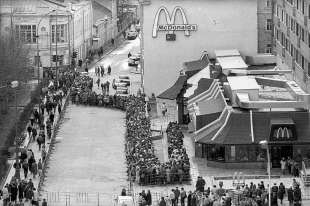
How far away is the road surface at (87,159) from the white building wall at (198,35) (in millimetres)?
6168

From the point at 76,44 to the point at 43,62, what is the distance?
637cm

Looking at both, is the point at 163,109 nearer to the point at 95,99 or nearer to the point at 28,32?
the point at 95,99

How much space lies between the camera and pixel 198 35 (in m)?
99.1

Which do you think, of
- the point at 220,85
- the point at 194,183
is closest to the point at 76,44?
the point at 220,85

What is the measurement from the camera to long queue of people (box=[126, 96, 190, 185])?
2726 inches

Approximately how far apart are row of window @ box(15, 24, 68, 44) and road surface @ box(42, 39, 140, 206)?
22671mm

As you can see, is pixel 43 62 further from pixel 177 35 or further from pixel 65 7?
pixel 177 35

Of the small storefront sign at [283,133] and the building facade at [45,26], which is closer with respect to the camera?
the small storefront sign at [283,133]

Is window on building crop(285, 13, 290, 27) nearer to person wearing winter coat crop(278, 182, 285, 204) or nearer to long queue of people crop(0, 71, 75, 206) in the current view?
long queue of people crop(0, 71, 75, 206)

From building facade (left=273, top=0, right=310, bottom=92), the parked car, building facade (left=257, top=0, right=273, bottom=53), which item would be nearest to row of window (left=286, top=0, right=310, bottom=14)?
building facade (left=273, top=0, right=310, bottom=92)

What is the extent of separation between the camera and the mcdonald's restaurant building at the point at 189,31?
98750 millimetres

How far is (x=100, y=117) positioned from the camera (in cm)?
9350

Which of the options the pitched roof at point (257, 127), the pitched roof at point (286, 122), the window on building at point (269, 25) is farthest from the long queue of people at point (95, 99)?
the pitched roof at point (286, 122)

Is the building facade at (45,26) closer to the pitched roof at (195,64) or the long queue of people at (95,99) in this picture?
the long queue of people at (95,99)
